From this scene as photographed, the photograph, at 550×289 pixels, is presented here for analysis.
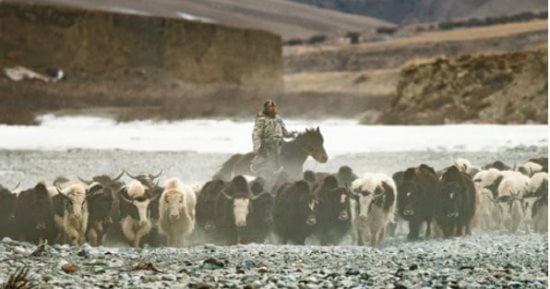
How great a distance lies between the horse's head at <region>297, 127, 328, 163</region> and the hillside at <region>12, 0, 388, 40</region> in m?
8.10

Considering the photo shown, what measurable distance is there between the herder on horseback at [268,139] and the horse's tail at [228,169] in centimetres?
67

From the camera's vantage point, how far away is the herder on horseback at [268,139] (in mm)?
11039

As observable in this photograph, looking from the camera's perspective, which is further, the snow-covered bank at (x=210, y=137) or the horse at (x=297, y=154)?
the snow-covered bank at (x=210, y=137)

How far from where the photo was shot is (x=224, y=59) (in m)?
21.4

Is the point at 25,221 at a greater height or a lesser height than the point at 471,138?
lesser

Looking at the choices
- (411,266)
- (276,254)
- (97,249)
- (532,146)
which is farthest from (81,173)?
(532,146)

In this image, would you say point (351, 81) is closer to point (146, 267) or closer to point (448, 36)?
point (448, 36)

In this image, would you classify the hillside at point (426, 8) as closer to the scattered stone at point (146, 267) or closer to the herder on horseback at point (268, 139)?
the herder on horseback at point (268, 139)

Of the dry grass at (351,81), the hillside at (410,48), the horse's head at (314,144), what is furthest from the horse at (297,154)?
the hillside at (410,48)

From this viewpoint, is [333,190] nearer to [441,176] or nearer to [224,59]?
[441,176]

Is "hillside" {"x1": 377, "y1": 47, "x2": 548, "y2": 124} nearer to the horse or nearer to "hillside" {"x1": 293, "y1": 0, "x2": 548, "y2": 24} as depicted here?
"hillside" {"x1": 293, "y1": 0, "x2": 548, "y2": 24}

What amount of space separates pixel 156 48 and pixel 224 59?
187 centimetres

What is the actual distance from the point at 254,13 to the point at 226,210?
1708 centimetres

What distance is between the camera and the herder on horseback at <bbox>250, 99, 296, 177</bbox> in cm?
1104
